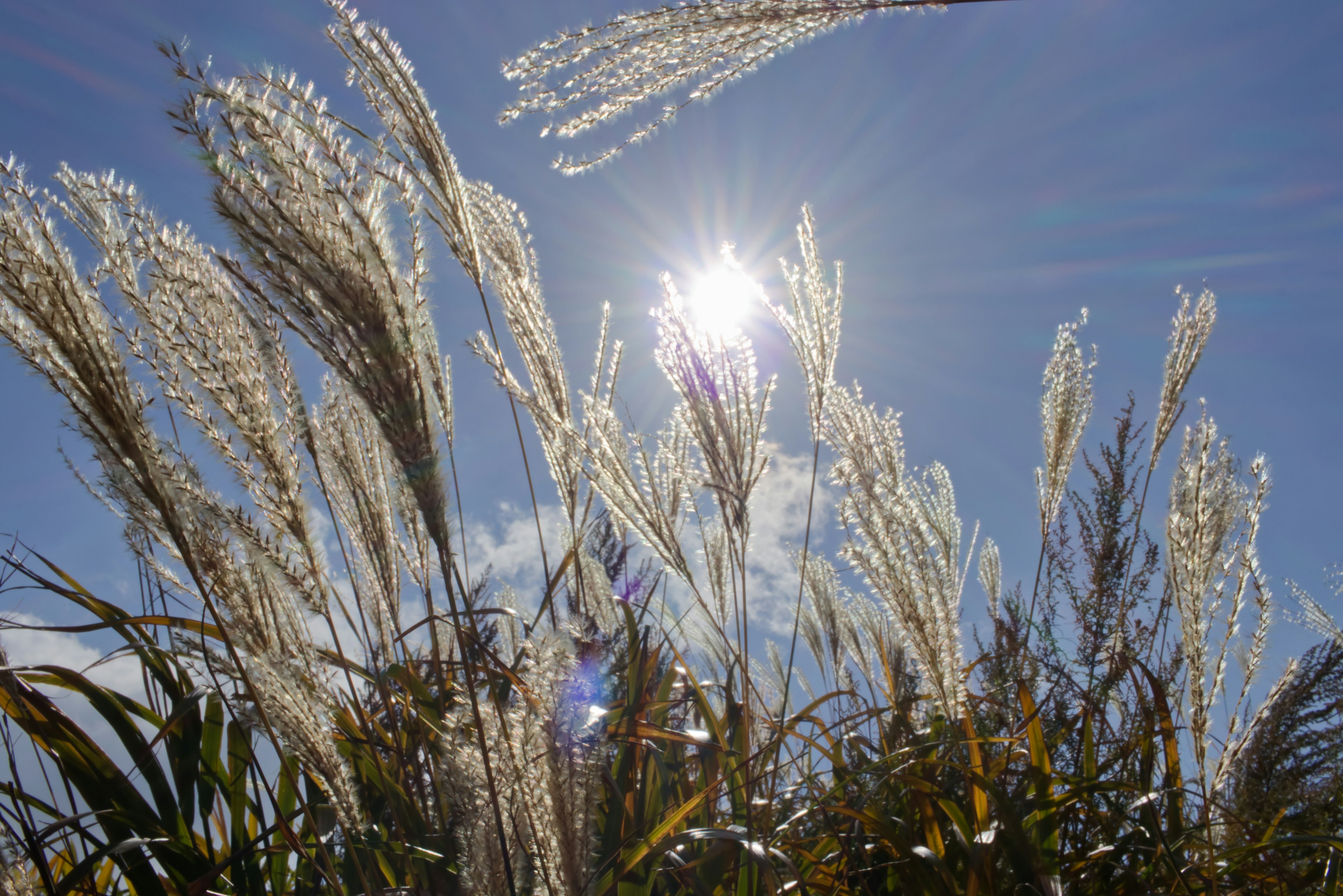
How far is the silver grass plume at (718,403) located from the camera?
56.9 inches

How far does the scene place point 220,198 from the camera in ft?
3.44

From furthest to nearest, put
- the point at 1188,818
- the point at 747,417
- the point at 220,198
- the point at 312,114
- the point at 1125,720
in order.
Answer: the point at 1125,720
the point at 1188,818
the point at 747,417
the point at 312,114
the point at 220,198

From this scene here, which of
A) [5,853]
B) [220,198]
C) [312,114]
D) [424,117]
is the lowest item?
[5,853]

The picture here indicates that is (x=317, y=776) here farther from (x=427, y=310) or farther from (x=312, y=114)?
(x=312, y=114)

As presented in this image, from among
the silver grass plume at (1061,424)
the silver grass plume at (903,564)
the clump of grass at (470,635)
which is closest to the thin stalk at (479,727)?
the clump of grass at (470,635)

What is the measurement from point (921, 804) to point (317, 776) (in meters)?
1.34

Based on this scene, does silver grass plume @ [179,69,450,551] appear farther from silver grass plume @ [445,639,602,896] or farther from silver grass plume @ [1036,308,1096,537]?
silver grass plume @ [1036,308,1096,537]

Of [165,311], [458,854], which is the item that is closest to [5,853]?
[458,854]

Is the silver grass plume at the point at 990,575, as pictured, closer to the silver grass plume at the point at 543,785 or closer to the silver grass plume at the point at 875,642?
the silver grass plume at the point at 875,642

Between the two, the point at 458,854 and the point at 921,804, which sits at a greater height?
the point at 921,804

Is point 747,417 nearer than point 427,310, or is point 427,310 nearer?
point 427,310

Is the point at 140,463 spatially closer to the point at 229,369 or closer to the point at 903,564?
the point at 229,369

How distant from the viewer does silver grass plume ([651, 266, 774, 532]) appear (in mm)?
1446

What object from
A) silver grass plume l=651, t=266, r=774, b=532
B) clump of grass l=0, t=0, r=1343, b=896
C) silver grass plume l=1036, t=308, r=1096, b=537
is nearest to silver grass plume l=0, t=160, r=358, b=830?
clump of grass l=0, t=0, r=1343, b=896
